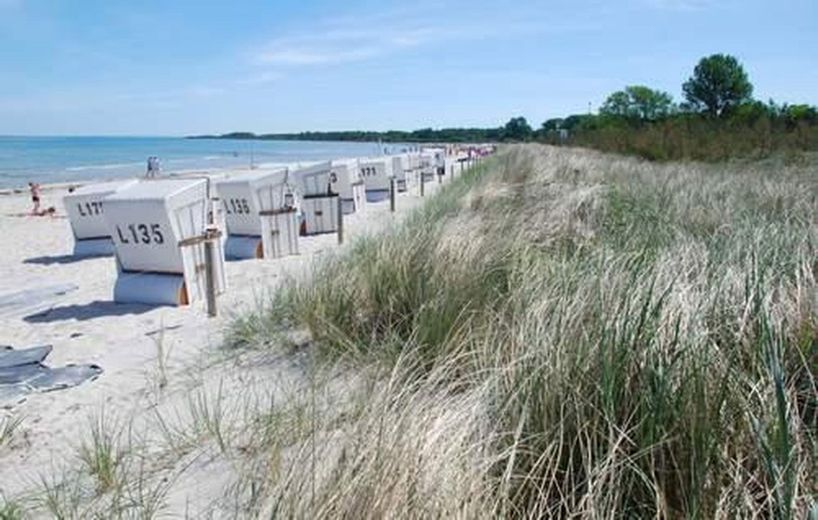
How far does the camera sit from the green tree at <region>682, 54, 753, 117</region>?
67.3m

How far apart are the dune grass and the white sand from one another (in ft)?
3.15

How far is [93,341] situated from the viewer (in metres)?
5.83

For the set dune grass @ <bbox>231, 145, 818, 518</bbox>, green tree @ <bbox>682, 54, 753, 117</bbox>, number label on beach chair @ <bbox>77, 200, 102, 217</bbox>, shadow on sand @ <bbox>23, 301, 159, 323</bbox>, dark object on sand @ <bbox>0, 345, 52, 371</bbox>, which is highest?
green tree @ <bbox>682, 54, 753, 117</bbox>

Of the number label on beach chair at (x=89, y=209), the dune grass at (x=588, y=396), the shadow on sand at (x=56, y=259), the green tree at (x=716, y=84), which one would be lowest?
the shadow on sand at (x=56, y=259)

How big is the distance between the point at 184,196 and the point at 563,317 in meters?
5.82

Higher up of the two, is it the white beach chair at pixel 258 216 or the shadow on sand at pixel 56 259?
the white beach chair at pixel 258 216

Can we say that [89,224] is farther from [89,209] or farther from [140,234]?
[140,234]

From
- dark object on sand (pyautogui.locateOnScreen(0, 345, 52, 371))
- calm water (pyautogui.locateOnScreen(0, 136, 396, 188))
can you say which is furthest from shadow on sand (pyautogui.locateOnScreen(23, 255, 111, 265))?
calm water (pyautogui.locateOnScreen(0, 136, 396, 188))

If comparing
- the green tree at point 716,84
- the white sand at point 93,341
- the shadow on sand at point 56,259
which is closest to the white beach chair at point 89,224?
the shadow on sand at point 56,259

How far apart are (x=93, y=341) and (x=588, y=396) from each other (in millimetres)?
5178

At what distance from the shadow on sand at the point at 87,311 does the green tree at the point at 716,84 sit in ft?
234

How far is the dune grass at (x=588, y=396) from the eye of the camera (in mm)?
1938

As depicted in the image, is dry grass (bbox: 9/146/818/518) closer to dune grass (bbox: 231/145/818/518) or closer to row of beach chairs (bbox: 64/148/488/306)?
dune grass (bbox: 231/145/818/518)

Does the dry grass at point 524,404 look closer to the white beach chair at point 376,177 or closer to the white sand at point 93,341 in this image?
the white sand at point 93,341
